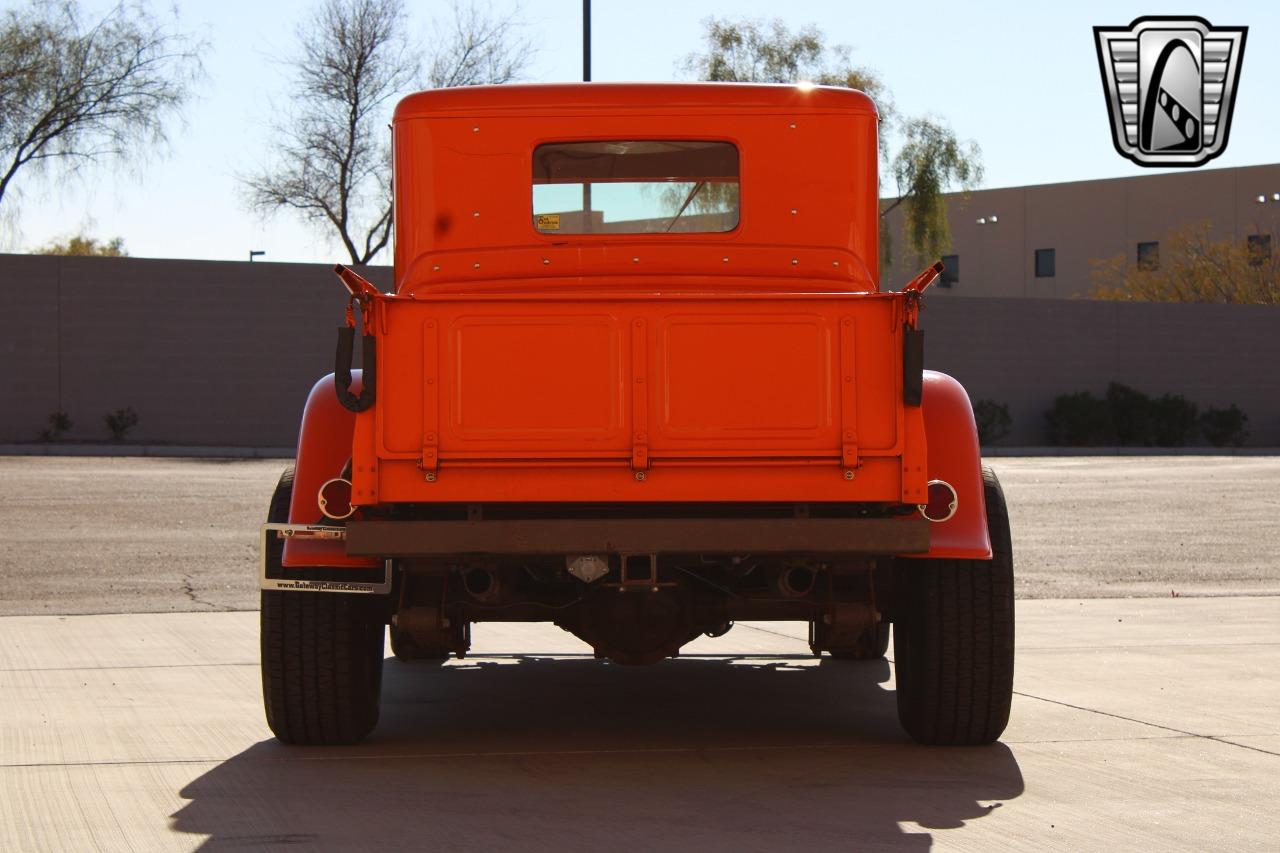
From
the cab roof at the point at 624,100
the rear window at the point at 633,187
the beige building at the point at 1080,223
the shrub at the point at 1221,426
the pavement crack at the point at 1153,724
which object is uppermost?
the beige building at the point at 1080,223

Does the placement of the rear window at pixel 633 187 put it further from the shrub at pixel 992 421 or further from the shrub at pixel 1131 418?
the shrub at pixel 1131 418

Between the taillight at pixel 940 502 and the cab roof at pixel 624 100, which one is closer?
the taillight at pixel 940 502

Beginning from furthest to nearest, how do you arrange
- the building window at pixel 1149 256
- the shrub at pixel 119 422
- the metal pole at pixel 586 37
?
the building window at pixel 1149 256, the shrub at pixel 119 422, the metal pole at pixel 586 37

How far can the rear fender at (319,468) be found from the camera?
603 cm

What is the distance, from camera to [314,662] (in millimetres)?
6305

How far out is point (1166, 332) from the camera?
41188 mm

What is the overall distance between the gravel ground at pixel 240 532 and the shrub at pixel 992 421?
380 inches

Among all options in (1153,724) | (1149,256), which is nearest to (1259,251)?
(1149,256)

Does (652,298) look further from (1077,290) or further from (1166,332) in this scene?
(1077,290)

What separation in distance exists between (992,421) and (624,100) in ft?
104

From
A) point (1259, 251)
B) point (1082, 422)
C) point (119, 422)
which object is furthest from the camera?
point (1259, 251)

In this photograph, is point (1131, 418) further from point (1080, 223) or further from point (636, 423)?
point (636, 423)

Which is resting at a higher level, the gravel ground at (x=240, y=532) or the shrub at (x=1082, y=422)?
the shrub at (x=1082, y=422)

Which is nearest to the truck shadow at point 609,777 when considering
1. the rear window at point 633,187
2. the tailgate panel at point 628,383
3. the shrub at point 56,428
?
the tailgate panel at point 628,383
